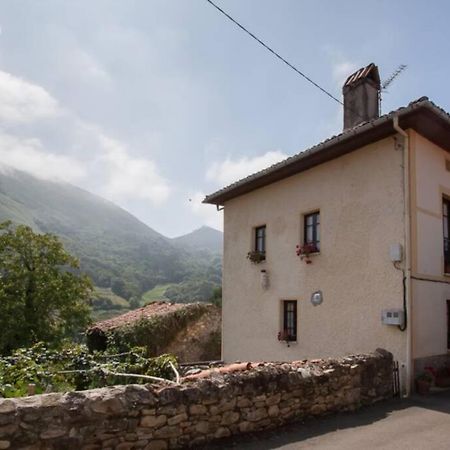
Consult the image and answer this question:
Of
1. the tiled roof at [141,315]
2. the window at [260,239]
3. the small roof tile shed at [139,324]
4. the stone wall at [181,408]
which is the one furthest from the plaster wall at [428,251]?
the tiled roof at [141,315]

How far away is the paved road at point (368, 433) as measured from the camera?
5.36 metres

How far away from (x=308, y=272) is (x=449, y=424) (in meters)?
5.29

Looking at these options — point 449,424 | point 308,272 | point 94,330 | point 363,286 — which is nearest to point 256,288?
point 308,272

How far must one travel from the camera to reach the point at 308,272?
36.7 feet

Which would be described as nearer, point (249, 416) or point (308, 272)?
point (249, 416)

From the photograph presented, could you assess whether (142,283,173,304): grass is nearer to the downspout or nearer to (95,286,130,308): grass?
(95,286,130,308): grass

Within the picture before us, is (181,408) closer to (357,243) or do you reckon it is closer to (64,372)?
(64,372)

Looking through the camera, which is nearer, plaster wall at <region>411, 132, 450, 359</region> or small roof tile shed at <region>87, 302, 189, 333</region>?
plaster wall at <region>411, 132, 450, 359</region>

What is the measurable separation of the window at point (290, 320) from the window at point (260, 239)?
1848 millimetres

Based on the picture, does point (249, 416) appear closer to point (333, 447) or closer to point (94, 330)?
point (333, 447)

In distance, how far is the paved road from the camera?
5355 millimetres

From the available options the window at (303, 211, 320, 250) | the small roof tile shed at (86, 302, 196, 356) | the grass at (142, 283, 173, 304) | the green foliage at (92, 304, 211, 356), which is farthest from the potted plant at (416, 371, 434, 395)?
the grass at (142, 283, 173, 304)

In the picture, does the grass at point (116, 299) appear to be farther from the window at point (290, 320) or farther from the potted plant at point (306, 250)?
the potted plant at point (306, 250)

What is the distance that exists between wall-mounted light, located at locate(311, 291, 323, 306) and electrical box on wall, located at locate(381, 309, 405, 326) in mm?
1866
